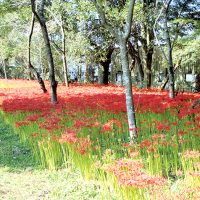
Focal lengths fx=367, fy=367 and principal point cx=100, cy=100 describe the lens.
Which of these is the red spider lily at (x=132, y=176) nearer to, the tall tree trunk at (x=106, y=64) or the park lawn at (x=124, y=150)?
the park lawn at (x=124, y=150)

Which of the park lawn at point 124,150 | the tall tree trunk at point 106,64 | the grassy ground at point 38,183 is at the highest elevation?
the tall tree trunk at point 106,64

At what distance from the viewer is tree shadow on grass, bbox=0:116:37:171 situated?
8.84m

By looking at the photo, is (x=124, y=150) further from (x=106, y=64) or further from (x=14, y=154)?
(x=106, y=64)

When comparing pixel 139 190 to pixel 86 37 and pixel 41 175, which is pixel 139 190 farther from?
pixel 86 37

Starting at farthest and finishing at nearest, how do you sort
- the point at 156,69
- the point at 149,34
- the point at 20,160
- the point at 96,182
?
1. the point at 156,69
2. the point at 149,34
3. the point at 20,160
4. the point at 96,182

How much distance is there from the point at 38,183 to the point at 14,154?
2.68 m

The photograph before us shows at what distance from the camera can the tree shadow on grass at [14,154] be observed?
348 inches

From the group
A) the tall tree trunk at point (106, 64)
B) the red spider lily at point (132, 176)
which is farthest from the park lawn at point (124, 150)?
the tall tree trunk at point (106, 64)

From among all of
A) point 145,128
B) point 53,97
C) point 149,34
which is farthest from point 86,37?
point 145,128

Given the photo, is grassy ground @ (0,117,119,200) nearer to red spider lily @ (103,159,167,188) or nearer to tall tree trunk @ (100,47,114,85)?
red spider lily @ (103,159,167,188)

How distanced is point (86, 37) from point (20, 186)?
24.9m

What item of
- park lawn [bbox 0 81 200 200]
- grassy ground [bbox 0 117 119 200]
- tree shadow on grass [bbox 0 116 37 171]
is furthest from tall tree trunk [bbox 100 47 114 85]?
grassy ground [bbox 0 117 119 200]

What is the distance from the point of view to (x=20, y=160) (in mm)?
9289

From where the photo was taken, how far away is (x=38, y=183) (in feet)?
24.5
